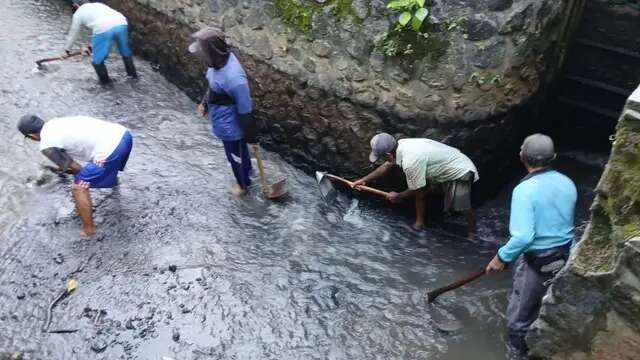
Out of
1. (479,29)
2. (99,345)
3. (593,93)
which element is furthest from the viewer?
(593,93)

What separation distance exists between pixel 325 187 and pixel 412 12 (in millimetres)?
2198

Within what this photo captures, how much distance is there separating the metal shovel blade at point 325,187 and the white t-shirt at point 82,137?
7.38 ft

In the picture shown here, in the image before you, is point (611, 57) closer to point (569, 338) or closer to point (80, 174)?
point (569, 338)

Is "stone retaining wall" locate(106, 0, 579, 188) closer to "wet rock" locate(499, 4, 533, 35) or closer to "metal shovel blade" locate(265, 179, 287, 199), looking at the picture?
"wet rock" locate(499, 4, 533, 35)

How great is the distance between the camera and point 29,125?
218 inches

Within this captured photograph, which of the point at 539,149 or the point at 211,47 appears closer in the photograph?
the point at 539,149

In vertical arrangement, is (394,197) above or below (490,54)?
below

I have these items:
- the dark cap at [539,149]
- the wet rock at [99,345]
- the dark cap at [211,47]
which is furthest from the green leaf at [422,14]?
the wet rock at [99,345]

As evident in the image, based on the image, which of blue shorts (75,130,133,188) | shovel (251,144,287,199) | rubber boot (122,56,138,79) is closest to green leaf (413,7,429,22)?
shovel (251,144,287,199)

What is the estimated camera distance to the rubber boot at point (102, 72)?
8.57m

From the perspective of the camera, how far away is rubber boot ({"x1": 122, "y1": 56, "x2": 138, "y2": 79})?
29.0 feet

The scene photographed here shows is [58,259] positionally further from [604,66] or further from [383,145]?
[604,66]

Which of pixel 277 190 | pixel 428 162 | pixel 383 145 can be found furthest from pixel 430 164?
pixel 277 190

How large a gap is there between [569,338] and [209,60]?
4.10 m
